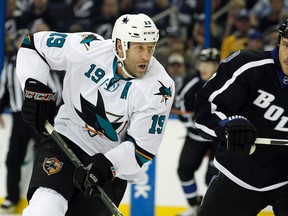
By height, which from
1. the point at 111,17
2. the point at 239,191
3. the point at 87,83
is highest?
the point at 87,83

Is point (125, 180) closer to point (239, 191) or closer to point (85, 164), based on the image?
point (85, 164)

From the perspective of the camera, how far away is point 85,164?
3.77 meters

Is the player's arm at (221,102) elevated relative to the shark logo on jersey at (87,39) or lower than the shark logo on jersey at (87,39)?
lower

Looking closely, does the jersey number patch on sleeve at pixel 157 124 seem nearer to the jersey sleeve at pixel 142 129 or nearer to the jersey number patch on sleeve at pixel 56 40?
the jersey sleeve at pixel 142 129

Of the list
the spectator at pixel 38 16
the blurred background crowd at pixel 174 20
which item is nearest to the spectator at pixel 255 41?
the blurred background crowd at pixel 174 20

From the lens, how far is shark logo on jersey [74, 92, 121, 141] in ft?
12.4

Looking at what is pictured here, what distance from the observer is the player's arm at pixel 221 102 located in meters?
3.56

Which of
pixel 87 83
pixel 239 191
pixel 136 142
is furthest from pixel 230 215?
pixel 87 83

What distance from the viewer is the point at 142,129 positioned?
3.66 meters

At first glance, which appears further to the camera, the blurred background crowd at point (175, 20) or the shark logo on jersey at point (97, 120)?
the blurred background crowd at point (175, 20)

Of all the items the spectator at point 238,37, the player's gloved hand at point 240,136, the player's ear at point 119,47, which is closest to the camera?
the player's gloved hand at point 240,136

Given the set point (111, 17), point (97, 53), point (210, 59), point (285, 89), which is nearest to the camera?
point (285, 89)

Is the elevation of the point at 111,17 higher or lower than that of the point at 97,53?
lower

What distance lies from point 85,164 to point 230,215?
0.67 m
